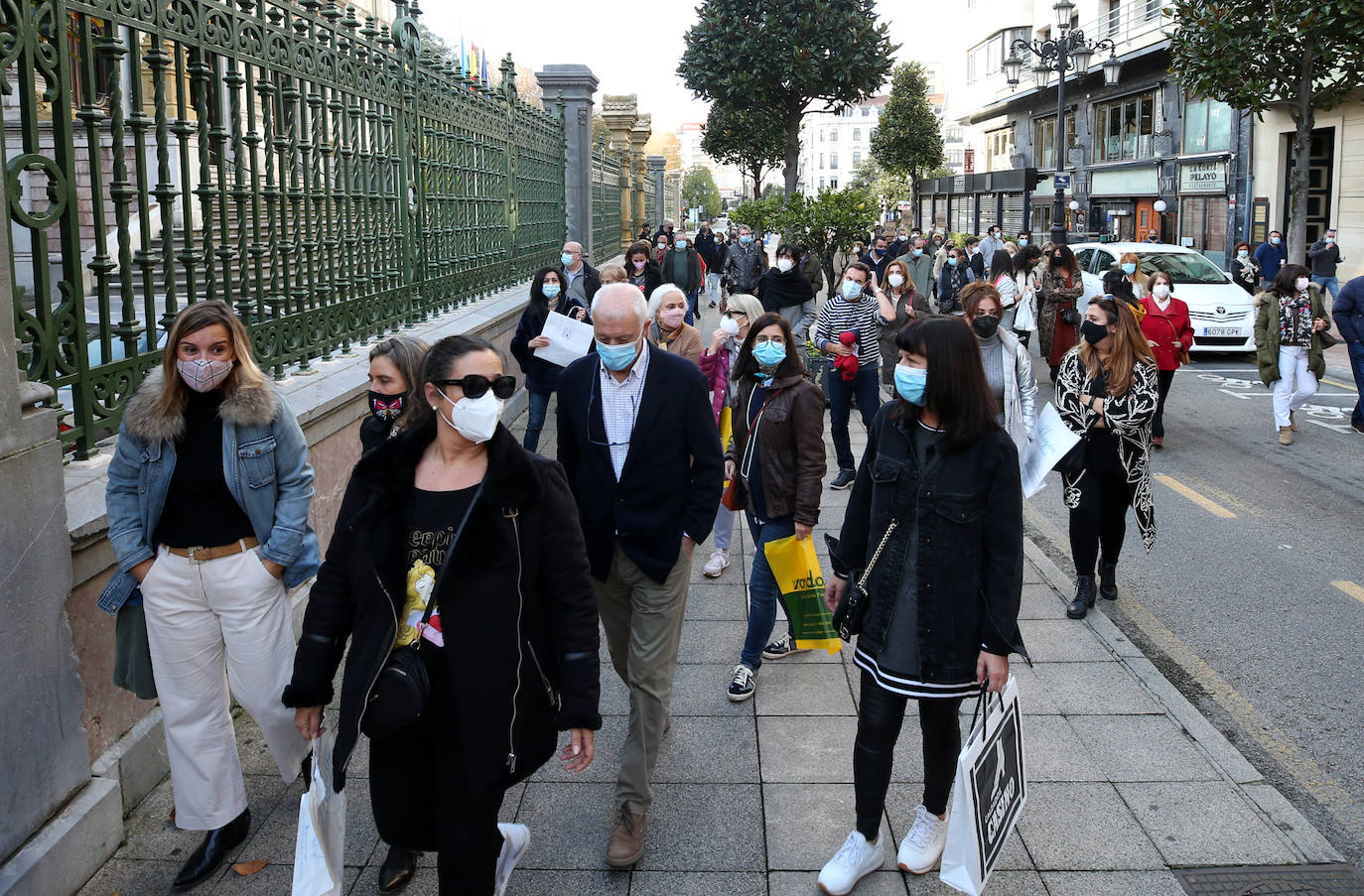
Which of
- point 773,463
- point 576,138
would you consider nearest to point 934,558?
point 773,463

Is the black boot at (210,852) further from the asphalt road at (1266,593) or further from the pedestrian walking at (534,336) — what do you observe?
the pedestrian walking at (534,336)

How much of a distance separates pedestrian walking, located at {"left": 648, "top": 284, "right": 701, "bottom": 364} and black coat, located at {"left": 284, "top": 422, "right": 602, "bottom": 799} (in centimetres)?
386

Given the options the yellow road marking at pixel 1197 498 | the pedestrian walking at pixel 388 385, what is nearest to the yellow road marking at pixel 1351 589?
the yellow road marking at pixel 1197 498

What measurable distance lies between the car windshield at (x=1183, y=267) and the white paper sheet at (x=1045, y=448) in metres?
14.3

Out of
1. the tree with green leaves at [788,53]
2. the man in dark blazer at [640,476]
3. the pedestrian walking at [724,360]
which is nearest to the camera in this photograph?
the man in dark blazer at [640,476]

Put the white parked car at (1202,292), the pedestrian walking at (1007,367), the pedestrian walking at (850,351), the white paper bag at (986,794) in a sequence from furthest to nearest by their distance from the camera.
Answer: the white parked car at (1202,292)
the pedestrian walking at (850,351)
the pedestrian walking at (1007,367)
the white paper bag at (986,794)

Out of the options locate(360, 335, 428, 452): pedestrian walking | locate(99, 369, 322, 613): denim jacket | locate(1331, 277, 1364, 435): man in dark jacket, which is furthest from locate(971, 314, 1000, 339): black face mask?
locate(1331, 277, 1364, 435): man in dark jacket

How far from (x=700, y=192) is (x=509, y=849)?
13375 centimetres

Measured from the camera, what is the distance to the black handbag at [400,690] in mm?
2984

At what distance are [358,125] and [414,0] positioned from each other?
184cm

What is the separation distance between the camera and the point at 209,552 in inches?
154

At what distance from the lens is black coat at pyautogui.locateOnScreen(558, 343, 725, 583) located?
13.9ft

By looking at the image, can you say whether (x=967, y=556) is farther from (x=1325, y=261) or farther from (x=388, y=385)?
(x=1325, y=261)

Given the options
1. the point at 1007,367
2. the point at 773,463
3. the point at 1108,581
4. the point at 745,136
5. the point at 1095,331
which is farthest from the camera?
the point at 745,136
